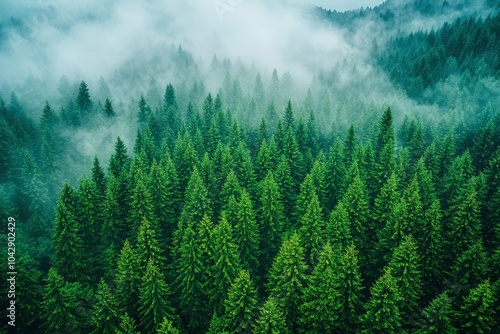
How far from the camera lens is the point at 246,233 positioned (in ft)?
115

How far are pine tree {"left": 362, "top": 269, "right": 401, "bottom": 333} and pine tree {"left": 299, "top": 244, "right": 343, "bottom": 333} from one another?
112 inches

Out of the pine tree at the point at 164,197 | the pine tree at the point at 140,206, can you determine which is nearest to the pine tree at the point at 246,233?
the pine tree at the point at 164,197

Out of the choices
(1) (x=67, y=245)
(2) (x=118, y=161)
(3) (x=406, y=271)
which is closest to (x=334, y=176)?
(3) (x=406, y=271)

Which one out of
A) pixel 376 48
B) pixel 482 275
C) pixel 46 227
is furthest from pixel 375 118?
pixel 376 48

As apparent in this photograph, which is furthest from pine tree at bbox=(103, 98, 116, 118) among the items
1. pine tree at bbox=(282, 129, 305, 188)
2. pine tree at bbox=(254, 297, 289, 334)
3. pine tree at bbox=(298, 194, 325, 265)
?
pine tree at bbox=(254, 297, 289, 334)

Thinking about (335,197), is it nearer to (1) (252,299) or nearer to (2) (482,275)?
(2) (482,275)

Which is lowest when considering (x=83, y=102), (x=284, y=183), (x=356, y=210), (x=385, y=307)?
(x=83, y=102)

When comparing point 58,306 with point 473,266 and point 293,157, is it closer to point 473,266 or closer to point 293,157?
point 473,266

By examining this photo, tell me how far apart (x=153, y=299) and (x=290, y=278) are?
487 inches

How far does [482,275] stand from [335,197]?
20.3 meters

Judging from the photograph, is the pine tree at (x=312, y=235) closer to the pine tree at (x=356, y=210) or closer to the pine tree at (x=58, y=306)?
the pine tree at (x=356, y=210)

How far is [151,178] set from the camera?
4225cm

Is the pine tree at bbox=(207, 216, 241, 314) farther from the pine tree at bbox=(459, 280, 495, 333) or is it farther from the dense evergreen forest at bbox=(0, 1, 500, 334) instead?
the pine tree at bbox=(459, 280, 495, 333)

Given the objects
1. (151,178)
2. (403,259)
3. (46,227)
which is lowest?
(46,227)
